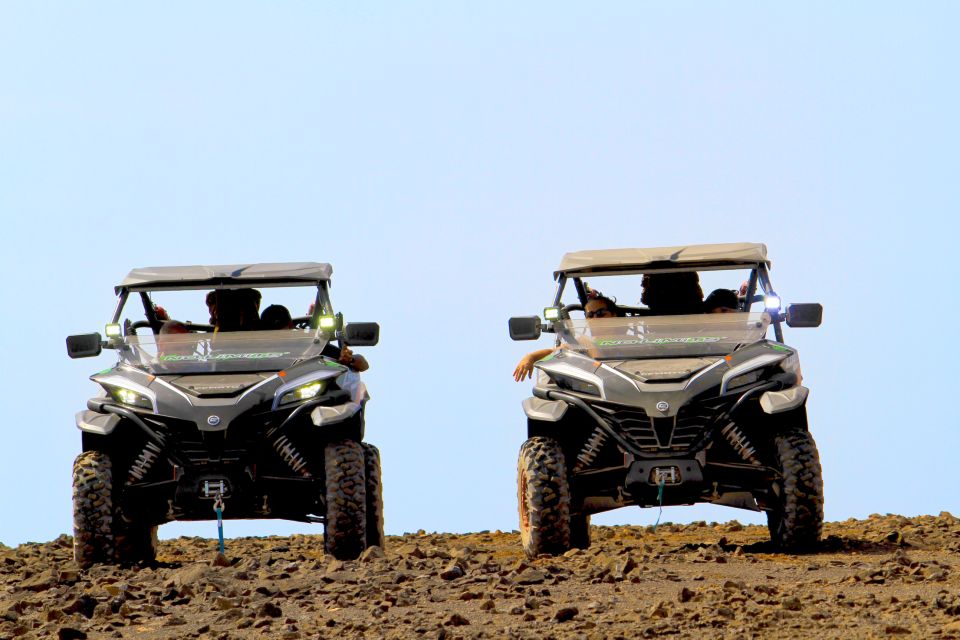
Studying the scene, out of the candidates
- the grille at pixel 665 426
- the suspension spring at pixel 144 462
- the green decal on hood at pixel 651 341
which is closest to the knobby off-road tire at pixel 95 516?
the suspension spring at pixel 144 462

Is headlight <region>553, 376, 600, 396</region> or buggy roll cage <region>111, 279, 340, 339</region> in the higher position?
buggy roll cage <region>111, 279, 340, 339</region>

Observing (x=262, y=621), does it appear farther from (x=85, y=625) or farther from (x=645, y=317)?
(x=645, y=317)

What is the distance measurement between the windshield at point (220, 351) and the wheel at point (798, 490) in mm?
4567

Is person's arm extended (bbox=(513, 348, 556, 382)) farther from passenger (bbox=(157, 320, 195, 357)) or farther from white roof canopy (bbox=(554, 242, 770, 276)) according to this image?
passenger (bbox=(157, 320, 195, 357))

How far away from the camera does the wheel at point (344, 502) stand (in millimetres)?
14992

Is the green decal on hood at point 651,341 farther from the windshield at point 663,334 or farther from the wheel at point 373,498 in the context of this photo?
the wheel at point 373,498

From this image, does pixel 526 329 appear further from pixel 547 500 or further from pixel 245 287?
pixel 245 287

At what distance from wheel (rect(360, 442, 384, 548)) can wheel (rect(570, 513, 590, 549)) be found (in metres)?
1.92

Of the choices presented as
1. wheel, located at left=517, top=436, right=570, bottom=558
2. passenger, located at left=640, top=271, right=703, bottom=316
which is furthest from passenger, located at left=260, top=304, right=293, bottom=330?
passenger, located at left=640, top=271, right=703, bottom=316

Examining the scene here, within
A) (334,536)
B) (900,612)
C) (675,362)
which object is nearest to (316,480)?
(334,536)

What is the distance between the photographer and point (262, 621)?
11312 millimetres

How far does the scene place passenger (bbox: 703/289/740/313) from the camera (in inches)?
650

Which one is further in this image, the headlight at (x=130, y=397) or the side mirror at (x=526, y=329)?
the side mirror at (x=526, y=329)

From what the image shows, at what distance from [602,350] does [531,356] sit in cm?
83
